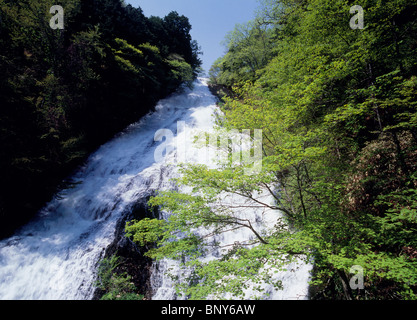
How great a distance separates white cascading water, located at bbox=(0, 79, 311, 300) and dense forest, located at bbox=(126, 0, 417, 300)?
1657mm

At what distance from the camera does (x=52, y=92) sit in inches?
354

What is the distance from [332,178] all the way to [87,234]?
913 cm

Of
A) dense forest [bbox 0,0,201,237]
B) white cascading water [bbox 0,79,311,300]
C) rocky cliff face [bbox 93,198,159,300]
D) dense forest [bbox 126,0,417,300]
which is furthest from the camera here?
dense forest [bbox 0,0,201,237]

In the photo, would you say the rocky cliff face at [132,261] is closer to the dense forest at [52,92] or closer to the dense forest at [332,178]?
the dense forest at [332,178]

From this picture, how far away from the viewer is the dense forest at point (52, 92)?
733 cm

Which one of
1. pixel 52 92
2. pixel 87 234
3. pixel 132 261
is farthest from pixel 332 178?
pixel 52 92

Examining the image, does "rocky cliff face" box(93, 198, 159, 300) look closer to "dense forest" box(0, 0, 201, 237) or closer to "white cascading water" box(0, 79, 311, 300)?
"white cascading water" box(0, 79, 311, 300)

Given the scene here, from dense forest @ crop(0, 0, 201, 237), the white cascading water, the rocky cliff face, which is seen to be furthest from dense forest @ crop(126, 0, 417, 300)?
dense forest @ crop(0, 0, 201, 237)

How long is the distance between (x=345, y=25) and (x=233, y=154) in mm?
4453

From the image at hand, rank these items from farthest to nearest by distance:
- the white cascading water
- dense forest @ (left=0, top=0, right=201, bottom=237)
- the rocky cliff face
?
dense forest @ (left=0, top=0, right=201, bottom=237) < the rocky cliff face < the white cascading water

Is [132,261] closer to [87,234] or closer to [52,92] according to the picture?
[87,234]

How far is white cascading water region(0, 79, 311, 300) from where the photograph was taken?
579cm

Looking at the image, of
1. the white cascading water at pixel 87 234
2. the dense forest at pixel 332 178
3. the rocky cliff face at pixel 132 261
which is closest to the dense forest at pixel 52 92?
the white cascading water at pixel 87 234

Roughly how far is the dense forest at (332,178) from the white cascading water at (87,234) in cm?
166
